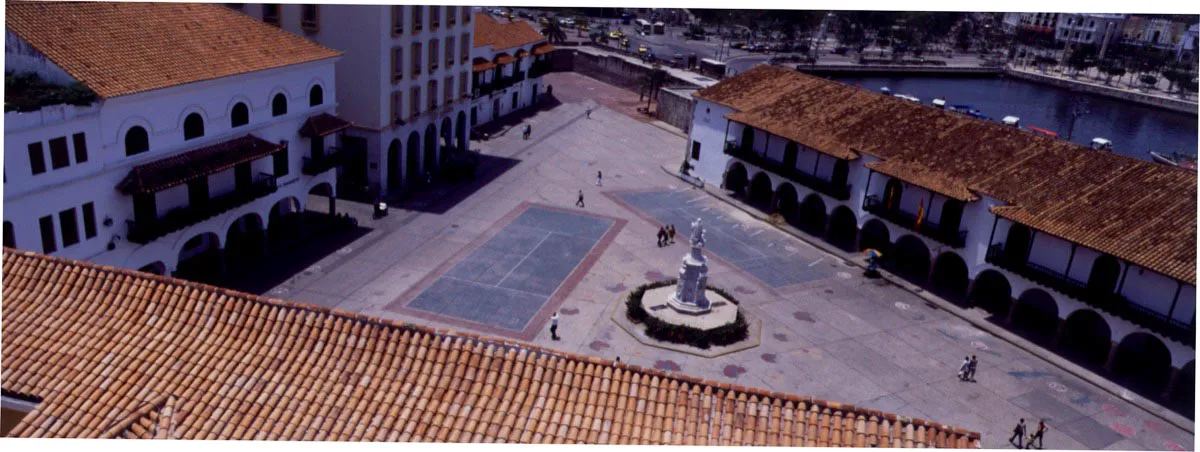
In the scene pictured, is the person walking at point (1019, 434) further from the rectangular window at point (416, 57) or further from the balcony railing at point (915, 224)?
the rectangular window at point (416, 57)

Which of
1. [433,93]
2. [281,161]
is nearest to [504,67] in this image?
[433,93]

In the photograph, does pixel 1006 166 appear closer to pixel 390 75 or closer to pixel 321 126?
pixel 390 75

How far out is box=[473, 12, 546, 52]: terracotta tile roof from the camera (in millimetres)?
76562

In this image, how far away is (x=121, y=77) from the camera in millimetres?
33094

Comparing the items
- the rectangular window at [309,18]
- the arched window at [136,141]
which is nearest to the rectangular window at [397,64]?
the rectangular window at [309,18]

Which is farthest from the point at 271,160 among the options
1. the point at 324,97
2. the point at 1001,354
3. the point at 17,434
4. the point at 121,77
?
the point at 1001,354

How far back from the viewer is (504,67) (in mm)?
78500

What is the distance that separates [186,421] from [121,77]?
21436 millimetres

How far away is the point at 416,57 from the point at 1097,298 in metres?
38.8

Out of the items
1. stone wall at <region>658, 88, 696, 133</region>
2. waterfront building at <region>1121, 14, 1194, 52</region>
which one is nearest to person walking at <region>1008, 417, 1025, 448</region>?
stone wall at <region>658, 88, 696, 133</region>

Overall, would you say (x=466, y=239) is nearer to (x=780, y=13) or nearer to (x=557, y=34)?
(x=557, y=34)

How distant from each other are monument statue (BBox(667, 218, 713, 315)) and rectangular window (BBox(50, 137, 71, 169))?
24.2 metres

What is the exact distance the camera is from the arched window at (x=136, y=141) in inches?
1331

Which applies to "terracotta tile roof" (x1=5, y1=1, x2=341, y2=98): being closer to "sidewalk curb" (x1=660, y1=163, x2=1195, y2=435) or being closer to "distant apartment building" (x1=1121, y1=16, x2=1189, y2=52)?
"sidewalk curb" (x1=660, y1=163, x2=1195, y2=435)
